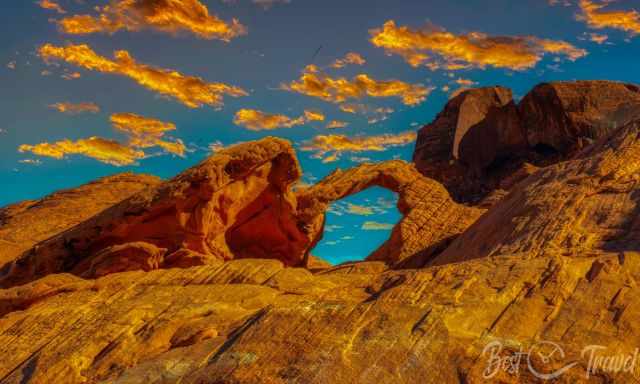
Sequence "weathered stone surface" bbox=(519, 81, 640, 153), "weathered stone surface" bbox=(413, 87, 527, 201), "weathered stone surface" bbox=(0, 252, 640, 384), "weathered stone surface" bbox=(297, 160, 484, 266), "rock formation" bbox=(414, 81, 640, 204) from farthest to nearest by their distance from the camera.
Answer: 1. "weathered stone surface" bbox=(413, 87, 527, 201)
2. "rock formation" bbox=(414, 81, 640, 204)
3. "weathered stone surface" bbox=(519, 81, 640, 153)
4. "weathered stone surface" bbox=(297, 160, 484, 266)
5. "weathered stone surface" bbox=(0, 252, 640, 384)

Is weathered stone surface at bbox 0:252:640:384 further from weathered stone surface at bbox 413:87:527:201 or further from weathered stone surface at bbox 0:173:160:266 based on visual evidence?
weathered stone surface at bbox 413:87:527:201

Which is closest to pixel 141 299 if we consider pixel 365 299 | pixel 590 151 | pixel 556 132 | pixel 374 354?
pixel 365 299

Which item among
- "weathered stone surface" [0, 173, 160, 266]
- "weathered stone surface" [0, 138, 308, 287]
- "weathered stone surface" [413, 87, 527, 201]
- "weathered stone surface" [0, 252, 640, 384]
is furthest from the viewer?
"weathered stone surface" [413, 87, 527, 201]

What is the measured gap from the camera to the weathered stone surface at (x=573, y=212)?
1115 cm

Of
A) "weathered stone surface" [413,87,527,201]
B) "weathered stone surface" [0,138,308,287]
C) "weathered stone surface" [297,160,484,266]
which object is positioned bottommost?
"weathered stone surface" [413,87,527,201]

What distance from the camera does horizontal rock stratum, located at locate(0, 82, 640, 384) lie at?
7668 mm

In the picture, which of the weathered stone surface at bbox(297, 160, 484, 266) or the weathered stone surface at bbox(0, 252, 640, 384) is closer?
the weathered stone surface at bbox(0, 252, 640, 384)

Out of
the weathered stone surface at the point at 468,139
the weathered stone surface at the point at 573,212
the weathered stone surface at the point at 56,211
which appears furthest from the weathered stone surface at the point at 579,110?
the weathered stone surface at the point at 56,211

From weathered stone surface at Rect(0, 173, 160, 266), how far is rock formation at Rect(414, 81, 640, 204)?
69.6ft

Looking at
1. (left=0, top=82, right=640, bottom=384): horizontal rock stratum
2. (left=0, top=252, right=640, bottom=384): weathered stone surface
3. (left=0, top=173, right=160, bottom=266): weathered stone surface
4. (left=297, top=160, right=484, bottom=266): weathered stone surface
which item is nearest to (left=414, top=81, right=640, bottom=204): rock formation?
(left=297, top=160, right=484, bottom=266): weathered stone surface

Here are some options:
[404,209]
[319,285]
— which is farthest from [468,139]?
[319,285]

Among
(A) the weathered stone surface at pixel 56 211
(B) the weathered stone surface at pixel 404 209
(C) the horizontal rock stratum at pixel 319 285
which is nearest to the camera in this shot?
(C) the horizontal rock stratum at pixel 319 285

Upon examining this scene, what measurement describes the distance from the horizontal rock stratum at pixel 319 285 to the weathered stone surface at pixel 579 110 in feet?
49.6

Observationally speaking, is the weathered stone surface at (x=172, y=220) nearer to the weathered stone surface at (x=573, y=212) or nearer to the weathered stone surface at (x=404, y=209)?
the weathered stone surface at (x=404, y=209)
